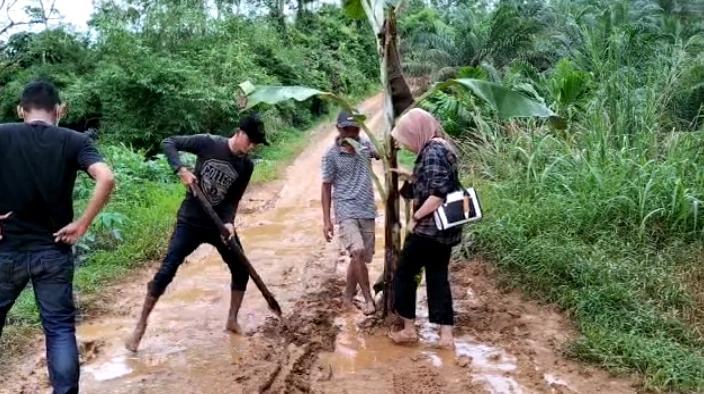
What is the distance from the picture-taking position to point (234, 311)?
537 centimetres

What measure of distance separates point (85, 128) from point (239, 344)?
13.5m

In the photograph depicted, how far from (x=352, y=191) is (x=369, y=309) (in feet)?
3.27

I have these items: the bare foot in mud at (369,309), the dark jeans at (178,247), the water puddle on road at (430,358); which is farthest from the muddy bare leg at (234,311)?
the bare foot in mud at (369,309)

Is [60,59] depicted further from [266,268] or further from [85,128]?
[266,268]

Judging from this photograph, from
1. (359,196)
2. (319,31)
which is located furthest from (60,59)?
(359,196)

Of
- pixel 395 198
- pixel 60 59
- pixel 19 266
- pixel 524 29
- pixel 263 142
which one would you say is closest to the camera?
pixel 19 266

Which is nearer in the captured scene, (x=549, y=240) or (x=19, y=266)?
(x=19, y=266)

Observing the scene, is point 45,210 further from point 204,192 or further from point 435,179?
point 435,179

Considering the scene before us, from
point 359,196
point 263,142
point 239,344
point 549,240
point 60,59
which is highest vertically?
point 60,59

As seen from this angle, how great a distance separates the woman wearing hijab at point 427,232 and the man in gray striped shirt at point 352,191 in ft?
2.21

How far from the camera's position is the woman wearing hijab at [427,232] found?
4.64m

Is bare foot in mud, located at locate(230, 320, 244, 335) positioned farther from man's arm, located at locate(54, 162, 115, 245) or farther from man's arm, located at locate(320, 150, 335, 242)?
man's arm, located at locate(54, 162, 115, 245)

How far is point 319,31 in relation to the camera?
29.1 meters

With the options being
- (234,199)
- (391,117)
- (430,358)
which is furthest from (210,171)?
(430,358)
